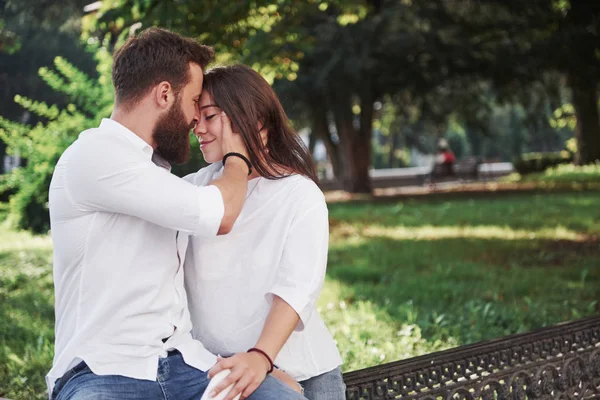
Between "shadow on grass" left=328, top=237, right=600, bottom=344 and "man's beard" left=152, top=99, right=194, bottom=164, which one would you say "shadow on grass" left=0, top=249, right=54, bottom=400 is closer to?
"man's beard" left=152, top=99, right=194, bottom=164

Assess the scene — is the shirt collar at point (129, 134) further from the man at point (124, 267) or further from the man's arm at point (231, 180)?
the man's arm at point (231, 180)

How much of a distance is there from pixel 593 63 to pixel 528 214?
341 inches

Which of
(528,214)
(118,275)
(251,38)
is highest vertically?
(251,38)

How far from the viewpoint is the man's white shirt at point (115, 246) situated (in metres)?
2.57

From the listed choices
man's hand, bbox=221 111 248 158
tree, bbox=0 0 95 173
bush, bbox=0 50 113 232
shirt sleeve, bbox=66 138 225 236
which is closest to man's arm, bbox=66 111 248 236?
shirt sleeve, bbox=66 138 225 236

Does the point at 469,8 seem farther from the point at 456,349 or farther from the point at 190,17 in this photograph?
the point at 456,349

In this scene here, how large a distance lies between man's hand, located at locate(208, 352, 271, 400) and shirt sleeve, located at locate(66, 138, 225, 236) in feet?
1.31

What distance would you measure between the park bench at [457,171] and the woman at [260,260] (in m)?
25.9

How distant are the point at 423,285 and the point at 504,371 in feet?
14.1

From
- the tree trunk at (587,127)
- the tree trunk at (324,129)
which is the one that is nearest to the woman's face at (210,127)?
the tree trunk at (324,129)

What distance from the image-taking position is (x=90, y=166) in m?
2.60

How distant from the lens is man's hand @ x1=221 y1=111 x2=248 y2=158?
2939mm

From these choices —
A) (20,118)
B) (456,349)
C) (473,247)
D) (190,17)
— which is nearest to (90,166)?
(456,349)

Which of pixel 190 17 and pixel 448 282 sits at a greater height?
pixel 190 17
